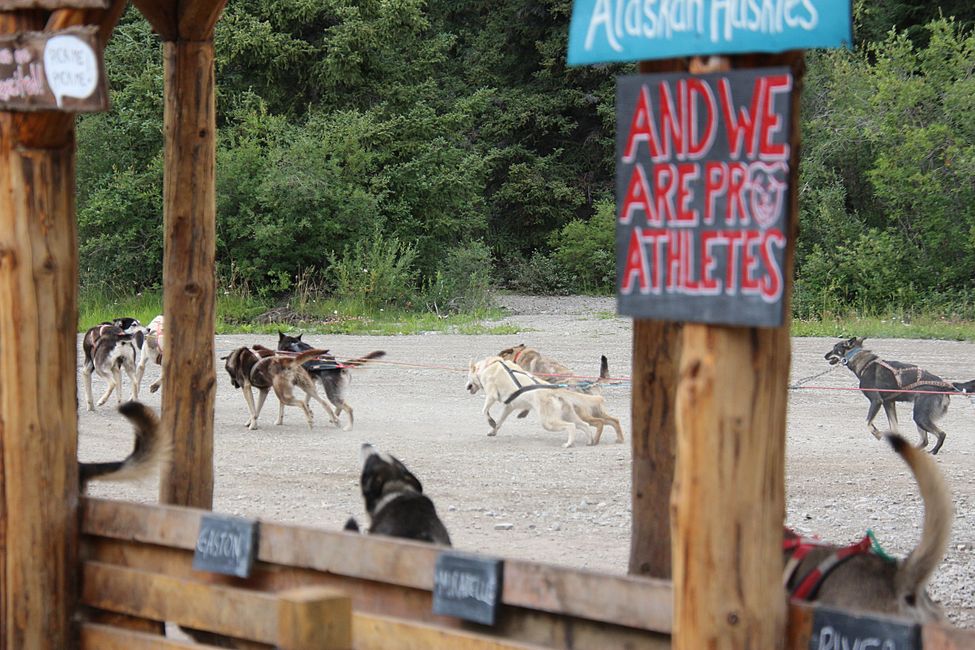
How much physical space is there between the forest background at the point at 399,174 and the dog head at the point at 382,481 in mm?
22349

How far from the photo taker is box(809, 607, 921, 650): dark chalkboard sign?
3.47 m

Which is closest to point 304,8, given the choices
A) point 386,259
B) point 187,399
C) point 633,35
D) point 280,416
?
point 386,259

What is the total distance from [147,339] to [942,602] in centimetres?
1188

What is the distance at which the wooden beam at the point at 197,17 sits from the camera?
6.21 meters

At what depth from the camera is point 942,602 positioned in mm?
7348

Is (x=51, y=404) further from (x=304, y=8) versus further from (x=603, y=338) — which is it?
(x=304, y=8)

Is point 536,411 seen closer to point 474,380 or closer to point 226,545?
point 474,380

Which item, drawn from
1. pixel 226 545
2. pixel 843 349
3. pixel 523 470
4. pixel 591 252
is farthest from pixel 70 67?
pixel 591 252

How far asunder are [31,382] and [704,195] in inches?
131

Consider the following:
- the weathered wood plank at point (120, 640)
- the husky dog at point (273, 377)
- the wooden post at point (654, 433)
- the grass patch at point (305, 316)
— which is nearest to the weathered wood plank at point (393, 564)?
the weathered wood plank at point (120, 640)

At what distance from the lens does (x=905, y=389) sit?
1323 cm

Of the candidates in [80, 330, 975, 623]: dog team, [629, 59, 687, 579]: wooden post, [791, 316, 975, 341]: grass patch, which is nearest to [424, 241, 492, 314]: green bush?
[791, 316, 975, 341]: grass patch

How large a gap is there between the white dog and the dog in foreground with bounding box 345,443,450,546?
7.24 metres

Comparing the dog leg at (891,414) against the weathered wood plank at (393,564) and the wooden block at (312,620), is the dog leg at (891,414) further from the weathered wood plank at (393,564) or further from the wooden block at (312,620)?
the wooden block at (312,620)
